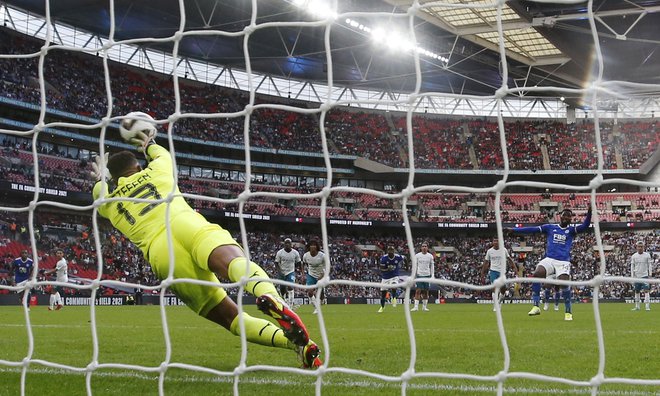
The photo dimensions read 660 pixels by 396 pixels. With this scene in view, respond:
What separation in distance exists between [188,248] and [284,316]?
782 millimetres

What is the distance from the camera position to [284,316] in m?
4.28

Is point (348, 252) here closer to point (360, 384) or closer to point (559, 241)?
point (559, 241)

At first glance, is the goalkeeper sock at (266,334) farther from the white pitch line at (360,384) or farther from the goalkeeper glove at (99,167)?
the goalkeeper glove at (99,167)

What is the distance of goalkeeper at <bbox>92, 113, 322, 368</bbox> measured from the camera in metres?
4.33

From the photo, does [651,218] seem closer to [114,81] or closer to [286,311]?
[114,81]

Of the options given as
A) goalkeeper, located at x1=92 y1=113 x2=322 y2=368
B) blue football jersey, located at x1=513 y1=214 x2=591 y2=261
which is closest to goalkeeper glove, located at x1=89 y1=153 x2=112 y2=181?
goalkeeper, located at x1=92 y1=113 x2=322 y2=368

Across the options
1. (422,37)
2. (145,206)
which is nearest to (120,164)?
(145,206)

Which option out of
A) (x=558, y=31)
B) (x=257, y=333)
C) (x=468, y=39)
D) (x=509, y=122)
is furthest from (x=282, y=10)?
(x=257, y=333)

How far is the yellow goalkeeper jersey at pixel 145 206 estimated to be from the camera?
15.8ft

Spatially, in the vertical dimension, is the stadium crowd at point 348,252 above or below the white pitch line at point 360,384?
above

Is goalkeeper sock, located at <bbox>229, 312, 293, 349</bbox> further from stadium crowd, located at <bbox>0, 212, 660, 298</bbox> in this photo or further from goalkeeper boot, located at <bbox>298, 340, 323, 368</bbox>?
stadium crowd, located at <bbox>0, 212, 660, 298</bbox>

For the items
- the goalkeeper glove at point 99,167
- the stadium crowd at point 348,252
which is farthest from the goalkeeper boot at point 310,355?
the stadium crowd at point 348,252

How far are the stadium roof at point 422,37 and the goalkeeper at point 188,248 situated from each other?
23.2 meters

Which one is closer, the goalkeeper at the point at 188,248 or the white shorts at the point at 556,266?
the goalkeeper at the point at 188,248
